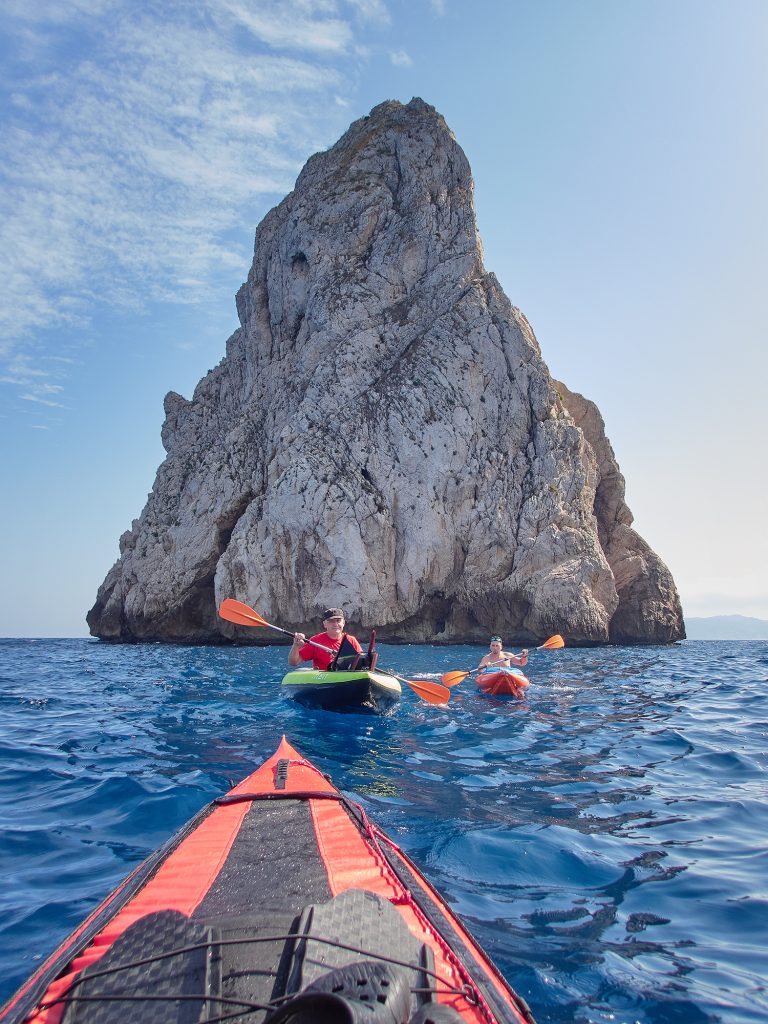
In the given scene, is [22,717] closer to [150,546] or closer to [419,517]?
[419,517]

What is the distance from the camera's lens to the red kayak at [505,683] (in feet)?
36.9

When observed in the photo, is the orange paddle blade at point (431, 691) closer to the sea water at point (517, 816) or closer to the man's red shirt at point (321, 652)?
the sea water at point (517, 816)

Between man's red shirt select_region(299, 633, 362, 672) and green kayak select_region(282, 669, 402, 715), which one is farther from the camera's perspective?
man's red shirt select_region(299, 633, 362, 672)

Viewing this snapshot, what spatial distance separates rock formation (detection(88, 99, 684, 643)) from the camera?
106ft

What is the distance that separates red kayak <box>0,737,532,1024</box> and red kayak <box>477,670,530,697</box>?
28.1 ft

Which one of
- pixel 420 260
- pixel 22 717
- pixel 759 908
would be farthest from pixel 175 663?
pixel 420 260

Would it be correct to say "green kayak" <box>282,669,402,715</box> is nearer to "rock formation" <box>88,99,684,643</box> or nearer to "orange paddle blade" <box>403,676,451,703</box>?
"orange paddle blade" <box>403,676,451,703</box>

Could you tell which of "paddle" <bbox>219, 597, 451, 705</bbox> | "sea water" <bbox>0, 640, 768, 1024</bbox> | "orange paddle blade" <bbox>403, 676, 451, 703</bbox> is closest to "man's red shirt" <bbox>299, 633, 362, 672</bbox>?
"paddle" <bbox>219, 597, 451, 705</bbox>

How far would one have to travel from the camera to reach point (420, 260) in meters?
39.9

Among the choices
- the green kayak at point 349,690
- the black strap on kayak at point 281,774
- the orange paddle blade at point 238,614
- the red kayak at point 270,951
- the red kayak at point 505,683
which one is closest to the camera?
the red kayak at point 270,951

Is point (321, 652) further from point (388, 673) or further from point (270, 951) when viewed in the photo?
point (270, 951)

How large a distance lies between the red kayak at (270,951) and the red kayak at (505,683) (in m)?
8.56

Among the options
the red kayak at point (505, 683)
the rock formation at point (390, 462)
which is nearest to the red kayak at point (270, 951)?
the red kayak at point (505, 683)

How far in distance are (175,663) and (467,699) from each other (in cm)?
1208
